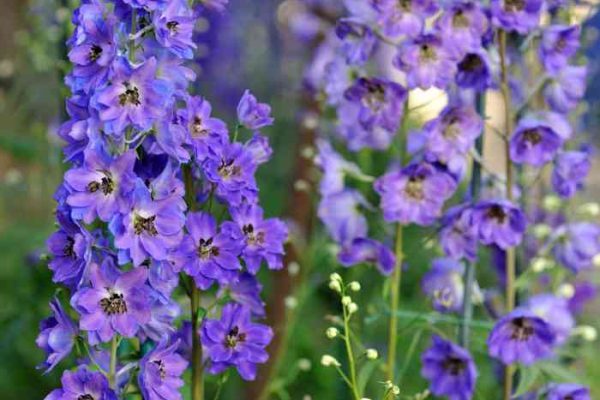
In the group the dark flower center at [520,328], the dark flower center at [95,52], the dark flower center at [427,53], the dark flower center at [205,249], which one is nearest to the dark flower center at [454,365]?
the dark flower center at [520,328]

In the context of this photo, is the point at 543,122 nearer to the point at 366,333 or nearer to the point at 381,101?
the point at 381,101

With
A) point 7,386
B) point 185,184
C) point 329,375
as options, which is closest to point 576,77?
point 185,184

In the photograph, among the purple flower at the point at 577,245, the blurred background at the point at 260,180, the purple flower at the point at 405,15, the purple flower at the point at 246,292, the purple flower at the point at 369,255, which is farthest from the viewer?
the blurred background at the point at 260,180

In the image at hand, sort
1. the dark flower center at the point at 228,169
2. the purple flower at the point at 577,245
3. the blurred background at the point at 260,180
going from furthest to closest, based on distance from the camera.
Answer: the blurred background at the point at 260,180 → the purple flower at the point at 577,245 → the dark flower center at the point at 228,169

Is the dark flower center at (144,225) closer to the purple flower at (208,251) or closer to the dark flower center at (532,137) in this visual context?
the purple flower at (208,251)

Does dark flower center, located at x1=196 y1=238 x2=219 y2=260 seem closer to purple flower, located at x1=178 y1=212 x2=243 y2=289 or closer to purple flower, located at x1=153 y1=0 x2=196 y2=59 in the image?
purple flower, located at x1=178 y1=212 x2=243 y2=289

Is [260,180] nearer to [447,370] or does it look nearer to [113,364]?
[447,370]


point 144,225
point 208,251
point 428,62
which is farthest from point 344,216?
point 144,225
